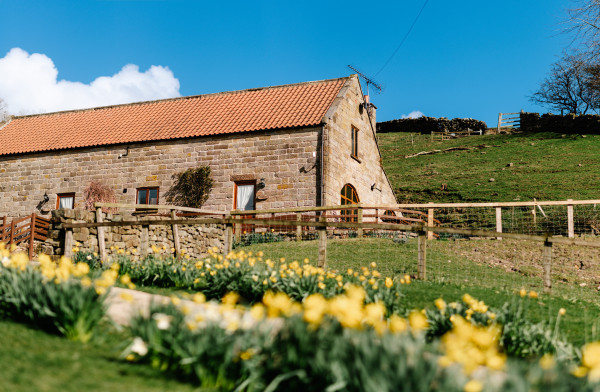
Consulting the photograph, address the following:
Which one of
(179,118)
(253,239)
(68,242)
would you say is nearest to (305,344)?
(68,242)

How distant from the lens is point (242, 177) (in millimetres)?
20406

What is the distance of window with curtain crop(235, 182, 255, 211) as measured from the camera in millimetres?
20328

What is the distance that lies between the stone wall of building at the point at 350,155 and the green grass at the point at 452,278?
5.01 m

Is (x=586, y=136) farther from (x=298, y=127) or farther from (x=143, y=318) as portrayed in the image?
(x=143, y=318)

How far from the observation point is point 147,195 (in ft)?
72.1

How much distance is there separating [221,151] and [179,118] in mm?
3928

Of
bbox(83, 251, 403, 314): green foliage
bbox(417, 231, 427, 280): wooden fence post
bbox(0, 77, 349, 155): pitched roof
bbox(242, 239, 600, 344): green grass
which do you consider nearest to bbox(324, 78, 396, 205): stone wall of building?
bbox(0, 77, 349, 155): pitched roof

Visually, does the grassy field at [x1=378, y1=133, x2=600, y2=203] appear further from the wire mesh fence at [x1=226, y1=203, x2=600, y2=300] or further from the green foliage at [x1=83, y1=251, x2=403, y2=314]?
the green foliage at [x1=83, y1=251, x2=403, y2=314]

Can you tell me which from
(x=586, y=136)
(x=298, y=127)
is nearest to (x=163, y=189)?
(x=298, y=127)

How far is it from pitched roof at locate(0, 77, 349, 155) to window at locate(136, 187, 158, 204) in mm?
2305

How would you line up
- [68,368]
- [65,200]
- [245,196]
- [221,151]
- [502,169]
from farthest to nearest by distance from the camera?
1. [502,169]
2. [65,200]
3. [221,151]
4. [245,196]
5. [68,368]

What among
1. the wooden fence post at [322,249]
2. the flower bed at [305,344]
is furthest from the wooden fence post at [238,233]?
the flower bed at [305,344]

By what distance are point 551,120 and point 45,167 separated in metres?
36.9

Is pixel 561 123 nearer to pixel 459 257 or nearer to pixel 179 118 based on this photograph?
pixel 179 118
